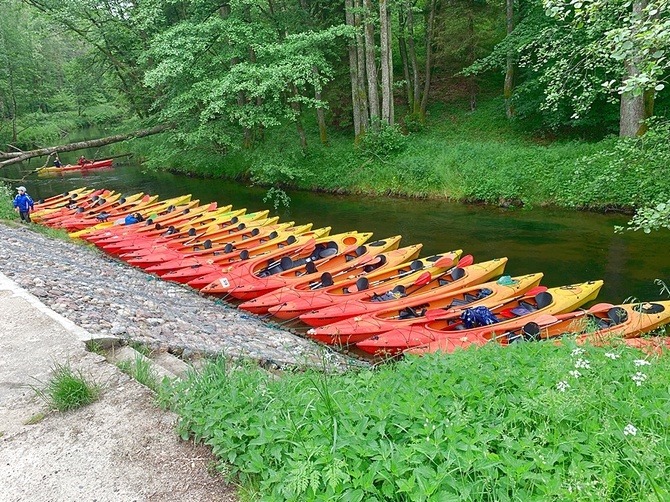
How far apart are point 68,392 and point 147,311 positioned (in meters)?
3.34

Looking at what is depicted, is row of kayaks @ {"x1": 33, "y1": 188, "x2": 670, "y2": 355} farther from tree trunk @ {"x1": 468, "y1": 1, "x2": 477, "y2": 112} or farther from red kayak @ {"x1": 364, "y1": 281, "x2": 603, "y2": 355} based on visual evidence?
tree trunk @ {"x1": 468, "y1": 1, "x2": 477, "y2": 112}

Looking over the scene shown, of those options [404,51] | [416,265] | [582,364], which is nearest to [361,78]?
[404,51]

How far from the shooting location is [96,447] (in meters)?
3.00

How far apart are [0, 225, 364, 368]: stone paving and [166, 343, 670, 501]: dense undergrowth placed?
81 cm

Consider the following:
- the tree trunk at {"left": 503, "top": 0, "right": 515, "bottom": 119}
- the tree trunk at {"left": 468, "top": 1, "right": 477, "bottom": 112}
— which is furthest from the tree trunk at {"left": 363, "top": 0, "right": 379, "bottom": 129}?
the tree trunk at {"left": 503, "top": 0, "right": 515, "bottom": 119}

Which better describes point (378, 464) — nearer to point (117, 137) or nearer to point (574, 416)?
point (574, 416)

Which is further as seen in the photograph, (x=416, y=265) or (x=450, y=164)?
(x=450, y=164)

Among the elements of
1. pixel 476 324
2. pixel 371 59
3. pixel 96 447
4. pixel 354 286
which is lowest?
pixel 476 324

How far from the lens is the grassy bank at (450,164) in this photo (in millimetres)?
13445

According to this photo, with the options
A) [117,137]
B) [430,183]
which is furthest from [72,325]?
[117,137]

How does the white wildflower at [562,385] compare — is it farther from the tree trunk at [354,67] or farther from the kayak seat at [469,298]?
the tree trunk at [354,67]

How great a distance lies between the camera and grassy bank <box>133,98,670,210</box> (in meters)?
13.4

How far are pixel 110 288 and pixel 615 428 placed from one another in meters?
7.91

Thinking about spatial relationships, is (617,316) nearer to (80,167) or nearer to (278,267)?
(278,267)
